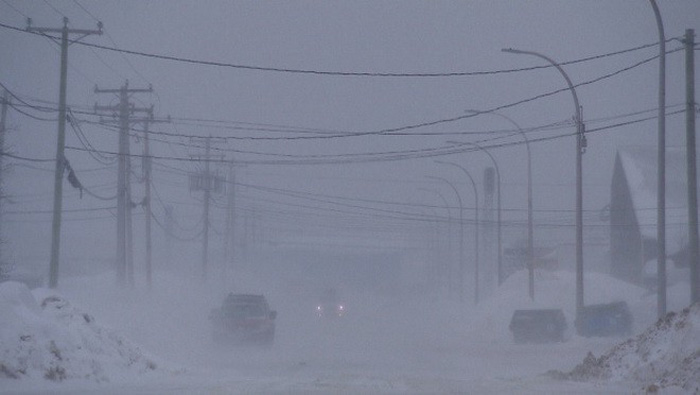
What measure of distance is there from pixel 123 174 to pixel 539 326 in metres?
19.1

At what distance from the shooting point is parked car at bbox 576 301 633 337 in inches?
1519

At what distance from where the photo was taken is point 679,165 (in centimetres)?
6450

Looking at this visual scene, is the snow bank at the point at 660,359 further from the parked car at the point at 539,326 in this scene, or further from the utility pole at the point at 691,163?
the parked car at the point at 539,326

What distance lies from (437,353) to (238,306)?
7391 mm

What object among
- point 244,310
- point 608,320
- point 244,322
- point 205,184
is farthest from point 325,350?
point 205,184

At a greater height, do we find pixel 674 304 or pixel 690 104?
pixel 690 104

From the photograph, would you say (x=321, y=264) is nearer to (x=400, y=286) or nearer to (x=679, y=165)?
(x=400, y=286)

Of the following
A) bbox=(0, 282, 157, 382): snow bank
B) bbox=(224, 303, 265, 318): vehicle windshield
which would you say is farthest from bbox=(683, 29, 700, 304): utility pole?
bbox=(224, 303, 265, 318): vehicle windshield

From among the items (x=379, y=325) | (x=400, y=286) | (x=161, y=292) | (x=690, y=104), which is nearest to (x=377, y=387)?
(x=690, y=104)

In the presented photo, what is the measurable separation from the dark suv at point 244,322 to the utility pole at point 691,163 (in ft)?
53.7

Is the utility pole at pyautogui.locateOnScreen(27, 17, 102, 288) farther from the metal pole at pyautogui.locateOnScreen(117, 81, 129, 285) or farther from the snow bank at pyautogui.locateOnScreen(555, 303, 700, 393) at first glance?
the snow bank at pyautogui.locateOnScreen(555, 303, 700, 393)

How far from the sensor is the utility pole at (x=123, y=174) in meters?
43.2

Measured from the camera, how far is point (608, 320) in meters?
38.8

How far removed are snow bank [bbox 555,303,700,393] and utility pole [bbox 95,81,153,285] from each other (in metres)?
26.9
